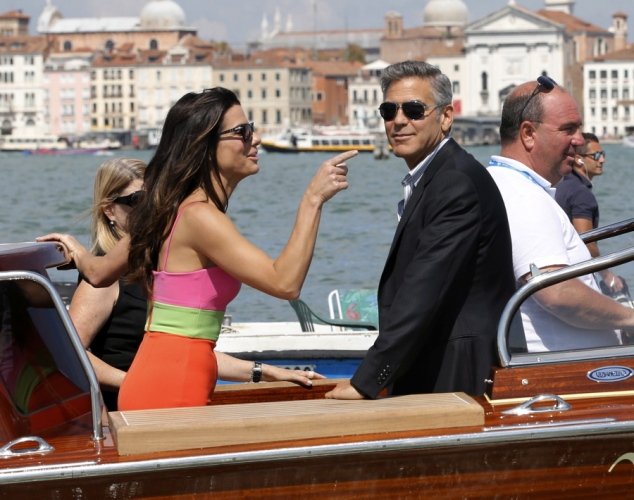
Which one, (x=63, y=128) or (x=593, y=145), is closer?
(x=593, y=145)

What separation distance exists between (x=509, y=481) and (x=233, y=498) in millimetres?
499

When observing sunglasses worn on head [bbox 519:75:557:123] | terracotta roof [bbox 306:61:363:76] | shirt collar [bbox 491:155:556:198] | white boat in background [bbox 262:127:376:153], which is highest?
sunglasses worn on head [bbox 519:75:557:123]

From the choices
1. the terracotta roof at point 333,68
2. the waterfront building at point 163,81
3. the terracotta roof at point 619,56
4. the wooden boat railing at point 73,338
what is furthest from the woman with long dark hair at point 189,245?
the terracotta roof at point 333,68

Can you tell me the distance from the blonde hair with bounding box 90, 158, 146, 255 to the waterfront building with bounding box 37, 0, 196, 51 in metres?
120

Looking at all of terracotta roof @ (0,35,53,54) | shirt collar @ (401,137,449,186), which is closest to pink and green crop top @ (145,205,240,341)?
shirt collar @ (401,137,449,186)

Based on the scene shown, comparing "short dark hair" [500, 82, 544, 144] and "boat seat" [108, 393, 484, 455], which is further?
"short dark hair" [500, 82, 544, 144]

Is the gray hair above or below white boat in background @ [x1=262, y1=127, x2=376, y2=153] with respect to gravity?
above

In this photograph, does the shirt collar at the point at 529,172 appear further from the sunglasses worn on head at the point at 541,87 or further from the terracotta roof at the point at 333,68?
the terracotta roof at the point at 333,68

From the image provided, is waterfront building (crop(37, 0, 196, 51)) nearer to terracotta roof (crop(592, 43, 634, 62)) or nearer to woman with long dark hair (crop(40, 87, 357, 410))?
terracotta roof (crop(592, 43, 634, 62))

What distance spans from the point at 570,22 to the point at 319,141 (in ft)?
103

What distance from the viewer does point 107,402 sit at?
11.5ft

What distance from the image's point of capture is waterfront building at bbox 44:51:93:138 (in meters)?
109

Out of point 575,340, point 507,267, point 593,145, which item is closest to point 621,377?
point 575,340

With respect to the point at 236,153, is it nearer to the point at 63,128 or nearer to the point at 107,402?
the point at 107,402
